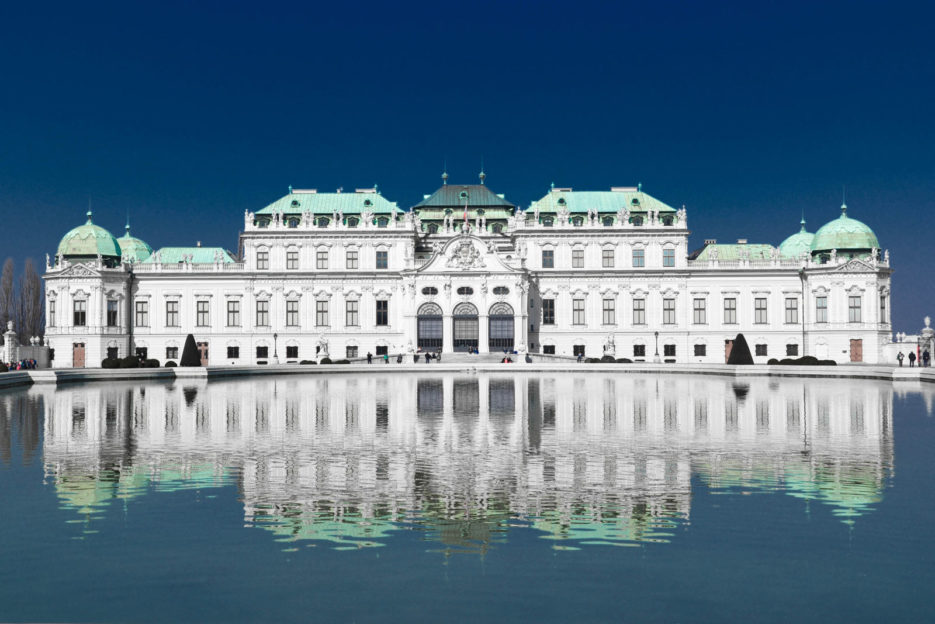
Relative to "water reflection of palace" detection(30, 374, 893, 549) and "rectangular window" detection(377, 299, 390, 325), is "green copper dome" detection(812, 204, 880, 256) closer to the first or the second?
"rectangular window" detection(377, 299, 390, 325)

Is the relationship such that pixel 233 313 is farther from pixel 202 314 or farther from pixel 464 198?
pixel 464 198

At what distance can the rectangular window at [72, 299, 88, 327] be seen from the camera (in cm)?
8850

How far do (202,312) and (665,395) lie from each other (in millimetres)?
62655

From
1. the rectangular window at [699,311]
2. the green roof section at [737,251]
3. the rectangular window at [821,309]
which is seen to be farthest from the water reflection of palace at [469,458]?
the green roof section at [737,251]

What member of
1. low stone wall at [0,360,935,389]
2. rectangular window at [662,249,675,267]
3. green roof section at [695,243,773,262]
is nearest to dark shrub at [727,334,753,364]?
low stone wall at [0,360,935,389]

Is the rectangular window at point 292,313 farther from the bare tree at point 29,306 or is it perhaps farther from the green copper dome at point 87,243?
the bare tree at point 29,306

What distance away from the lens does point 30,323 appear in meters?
110

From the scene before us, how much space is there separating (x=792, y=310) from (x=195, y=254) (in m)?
62.8

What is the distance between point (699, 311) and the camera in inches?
3558

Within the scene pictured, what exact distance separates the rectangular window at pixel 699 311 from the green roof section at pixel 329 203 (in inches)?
1269

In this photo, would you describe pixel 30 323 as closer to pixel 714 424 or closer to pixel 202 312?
pixel 202 312

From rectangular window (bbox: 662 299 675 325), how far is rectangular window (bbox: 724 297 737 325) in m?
5.32

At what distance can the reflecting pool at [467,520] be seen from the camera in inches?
421

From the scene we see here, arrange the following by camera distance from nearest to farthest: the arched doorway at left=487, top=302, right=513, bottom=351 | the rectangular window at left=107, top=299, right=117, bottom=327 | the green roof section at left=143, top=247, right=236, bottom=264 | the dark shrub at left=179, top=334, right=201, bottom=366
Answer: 1. the dark shrub at left=179, top=334, right=201, bottom=366
2. the arched doorway at left=487, top=302, right=513, bottom=351
3. the rectangular window at left=107, top=299, right=117, bottom=327
4. the green roof section at left=143, top=247, right=236, bottom=264
